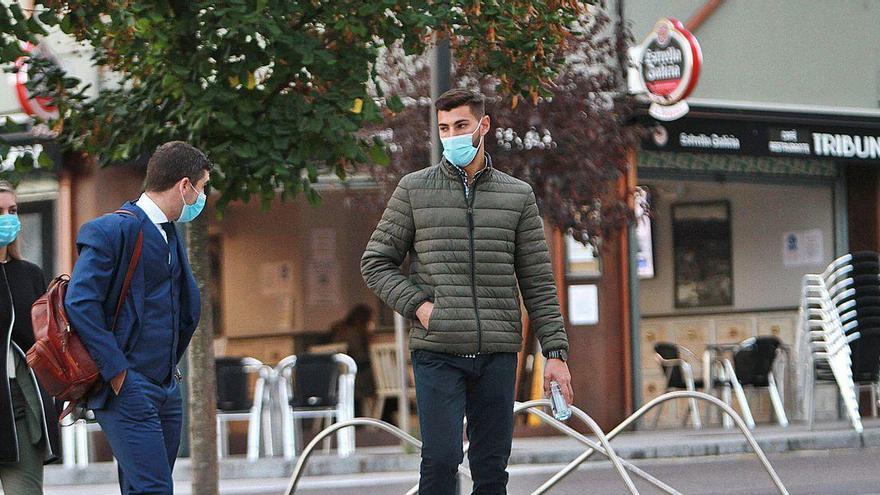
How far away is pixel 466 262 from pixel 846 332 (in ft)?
34.2

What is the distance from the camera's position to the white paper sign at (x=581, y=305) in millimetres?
17312

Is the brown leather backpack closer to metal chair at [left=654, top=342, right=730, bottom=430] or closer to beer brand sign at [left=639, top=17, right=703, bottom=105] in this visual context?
beer brand sign at [left=639, top=17, right=703, bottom=105]

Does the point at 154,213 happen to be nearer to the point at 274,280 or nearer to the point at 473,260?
the point at 473,260

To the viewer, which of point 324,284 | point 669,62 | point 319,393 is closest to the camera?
point 319,393

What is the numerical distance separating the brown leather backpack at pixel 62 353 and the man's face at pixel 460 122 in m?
1.35

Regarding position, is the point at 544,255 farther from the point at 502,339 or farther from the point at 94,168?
the point at 94,168

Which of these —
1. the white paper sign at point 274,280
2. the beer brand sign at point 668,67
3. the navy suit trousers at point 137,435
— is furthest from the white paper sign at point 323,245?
the navy suit trousers at point 137,435

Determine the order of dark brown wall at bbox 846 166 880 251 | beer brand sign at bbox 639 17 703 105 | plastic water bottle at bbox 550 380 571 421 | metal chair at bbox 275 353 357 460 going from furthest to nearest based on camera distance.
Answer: dark brown wall at bbox 846 166 880 251
beer brand sign at bbox 639 17 703 105
metal chair at bbox 275 353 357 460
plastic water bottle at bbox 550 380 571 421

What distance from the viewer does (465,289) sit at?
639cm

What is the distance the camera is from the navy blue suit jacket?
19.4ft

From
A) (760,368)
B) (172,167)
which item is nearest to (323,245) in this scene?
(760,368)

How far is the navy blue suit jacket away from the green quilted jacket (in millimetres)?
1004

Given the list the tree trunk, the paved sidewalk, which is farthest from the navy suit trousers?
the paved sidewalk

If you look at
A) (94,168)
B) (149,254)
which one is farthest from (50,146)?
(149,254)
